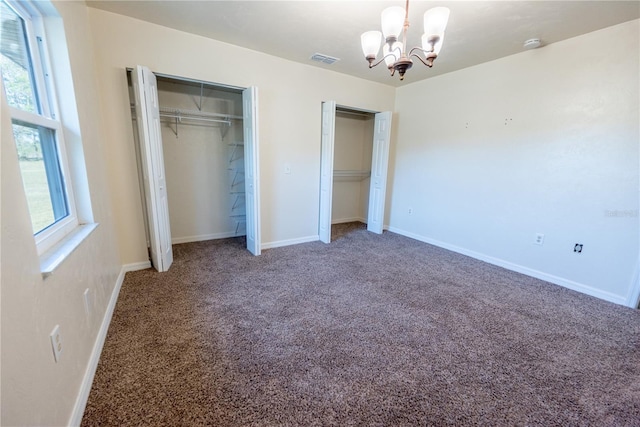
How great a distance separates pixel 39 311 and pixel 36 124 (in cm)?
106

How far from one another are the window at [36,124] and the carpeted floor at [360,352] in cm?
90

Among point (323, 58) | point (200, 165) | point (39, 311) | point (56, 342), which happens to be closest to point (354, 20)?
point (323, 58)

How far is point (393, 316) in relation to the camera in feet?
7.16

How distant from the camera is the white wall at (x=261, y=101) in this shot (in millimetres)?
2510

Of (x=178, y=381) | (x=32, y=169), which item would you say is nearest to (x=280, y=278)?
(x=178, y=381)

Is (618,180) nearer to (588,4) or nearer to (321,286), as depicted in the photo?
(588,4)

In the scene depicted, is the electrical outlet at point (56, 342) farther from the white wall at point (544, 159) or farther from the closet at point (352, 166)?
the closet at point (352, 166)

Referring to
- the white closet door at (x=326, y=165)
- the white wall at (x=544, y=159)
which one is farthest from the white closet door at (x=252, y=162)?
the white wall at (x=544, y=159)

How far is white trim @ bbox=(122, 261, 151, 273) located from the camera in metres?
2.79

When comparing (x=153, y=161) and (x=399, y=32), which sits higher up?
(x=399, y=32)

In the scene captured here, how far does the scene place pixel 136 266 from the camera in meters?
2.86

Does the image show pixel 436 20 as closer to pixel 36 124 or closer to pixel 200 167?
pixel 36 124

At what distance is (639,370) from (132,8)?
4716 millimetres

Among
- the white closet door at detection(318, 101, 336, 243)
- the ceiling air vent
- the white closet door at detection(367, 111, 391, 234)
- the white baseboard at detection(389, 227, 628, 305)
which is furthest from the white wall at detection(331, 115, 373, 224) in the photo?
the white baseboard at detection(389, 227, 628, 305)
